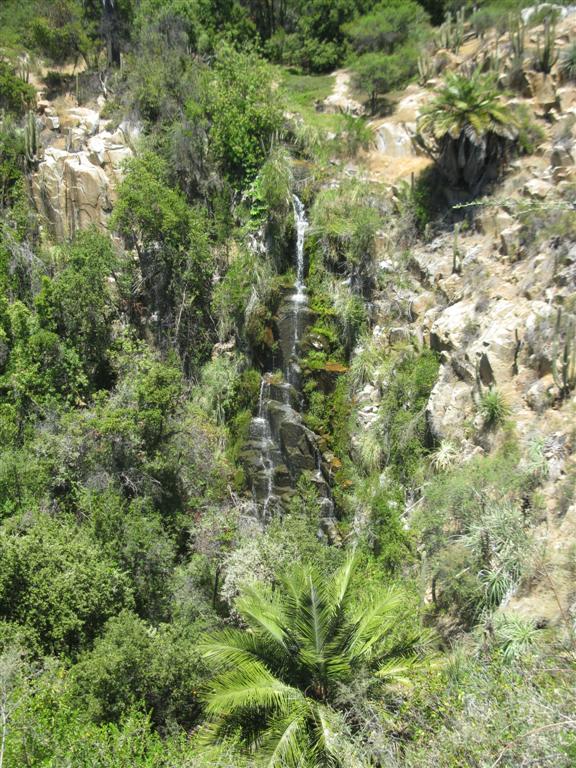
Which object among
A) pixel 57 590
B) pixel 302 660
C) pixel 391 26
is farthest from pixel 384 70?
pixel 302 660

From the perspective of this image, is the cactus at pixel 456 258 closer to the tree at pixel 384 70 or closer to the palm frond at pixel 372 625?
the palm frond at pixel 372 625

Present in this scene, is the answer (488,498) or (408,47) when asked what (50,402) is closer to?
(488,498)

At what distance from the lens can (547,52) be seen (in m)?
15.3

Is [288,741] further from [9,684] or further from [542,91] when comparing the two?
[542,91]

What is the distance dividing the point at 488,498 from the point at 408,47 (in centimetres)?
1894

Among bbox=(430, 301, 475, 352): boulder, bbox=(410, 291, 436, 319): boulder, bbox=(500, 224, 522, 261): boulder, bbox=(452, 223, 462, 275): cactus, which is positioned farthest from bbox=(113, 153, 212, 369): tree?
bbox=(500, 224, 522, 261): boulder

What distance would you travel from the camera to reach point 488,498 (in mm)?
10273

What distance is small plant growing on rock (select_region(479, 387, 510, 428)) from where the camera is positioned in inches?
456

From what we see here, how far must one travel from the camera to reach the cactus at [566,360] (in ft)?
35.0

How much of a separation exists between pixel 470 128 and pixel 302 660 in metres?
13.0

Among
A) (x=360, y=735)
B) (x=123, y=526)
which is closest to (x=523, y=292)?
(x=360, y=735)

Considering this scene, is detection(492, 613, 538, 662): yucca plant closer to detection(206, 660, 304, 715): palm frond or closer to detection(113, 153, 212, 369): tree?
detection(206, 660, 304, 715): palm frond

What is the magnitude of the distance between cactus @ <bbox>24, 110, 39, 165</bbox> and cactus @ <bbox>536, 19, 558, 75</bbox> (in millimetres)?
15778

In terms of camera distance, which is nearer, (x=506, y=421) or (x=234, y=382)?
(x=506, y=421)
